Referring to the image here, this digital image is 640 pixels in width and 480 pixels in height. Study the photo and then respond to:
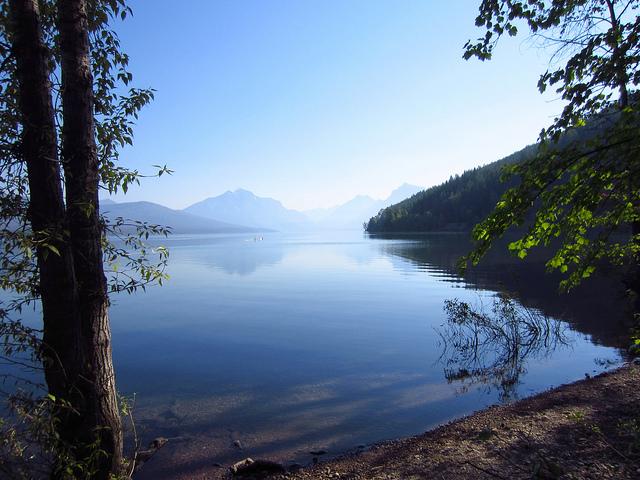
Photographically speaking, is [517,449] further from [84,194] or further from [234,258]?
[234,258]

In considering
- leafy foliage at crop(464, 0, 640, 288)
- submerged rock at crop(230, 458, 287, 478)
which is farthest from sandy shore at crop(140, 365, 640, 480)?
leafy foliage at crop(464, 0, 640, 288)

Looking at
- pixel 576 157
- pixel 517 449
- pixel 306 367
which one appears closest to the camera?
pixel 576 157

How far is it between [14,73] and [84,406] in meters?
4.44

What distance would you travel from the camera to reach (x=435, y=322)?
25984 mm

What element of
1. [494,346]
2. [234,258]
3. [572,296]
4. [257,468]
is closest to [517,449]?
[257,468]

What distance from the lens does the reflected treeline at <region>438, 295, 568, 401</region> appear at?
16.0 m

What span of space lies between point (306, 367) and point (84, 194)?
1456 centimetres

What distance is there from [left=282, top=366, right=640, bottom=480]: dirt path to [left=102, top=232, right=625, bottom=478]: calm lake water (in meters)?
1.59

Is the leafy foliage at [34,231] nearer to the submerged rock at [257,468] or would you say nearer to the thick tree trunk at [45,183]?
the thick tree trunk at [45,183]

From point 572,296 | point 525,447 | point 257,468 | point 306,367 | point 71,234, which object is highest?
point 71,234

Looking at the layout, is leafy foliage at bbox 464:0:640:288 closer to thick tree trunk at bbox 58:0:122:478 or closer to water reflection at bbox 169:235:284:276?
thick tree trunk at bbox 58:0:122:478

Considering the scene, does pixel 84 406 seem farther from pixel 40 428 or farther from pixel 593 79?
pixel 593 79

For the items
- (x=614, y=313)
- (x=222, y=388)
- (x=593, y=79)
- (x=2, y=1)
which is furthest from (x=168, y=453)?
(x=614, y=313)

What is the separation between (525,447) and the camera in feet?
27.4
